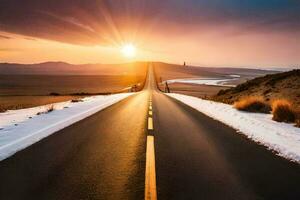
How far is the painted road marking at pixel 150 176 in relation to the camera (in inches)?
156

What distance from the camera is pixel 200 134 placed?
8.91 meters

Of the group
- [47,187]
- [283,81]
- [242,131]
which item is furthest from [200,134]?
[283,81]

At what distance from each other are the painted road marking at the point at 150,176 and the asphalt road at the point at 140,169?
0.07 metres

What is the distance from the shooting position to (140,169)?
518cm

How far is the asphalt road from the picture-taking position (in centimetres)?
412

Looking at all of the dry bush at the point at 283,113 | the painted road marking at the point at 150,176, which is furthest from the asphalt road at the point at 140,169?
the dry bush at the point at 283,113

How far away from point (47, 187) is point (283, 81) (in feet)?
73.4

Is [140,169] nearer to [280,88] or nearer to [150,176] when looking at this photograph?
[150,176]

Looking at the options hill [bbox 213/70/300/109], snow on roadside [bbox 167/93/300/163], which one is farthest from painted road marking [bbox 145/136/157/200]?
hill [bbox 213/70/300/109]

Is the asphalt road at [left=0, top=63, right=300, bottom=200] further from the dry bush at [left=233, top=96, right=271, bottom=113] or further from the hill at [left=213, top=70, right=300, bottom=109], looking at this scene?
the hill at [left=213, top=70, right=300, bottom=109]

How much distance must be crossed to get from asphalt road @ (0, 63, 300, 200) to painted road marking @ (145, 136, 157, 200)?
7 cm

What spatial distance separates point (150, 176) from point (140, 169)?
44 centimetres

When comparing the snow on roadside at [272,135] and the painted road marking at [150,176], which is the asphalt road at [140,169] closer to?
the painted road marking at [150,176]

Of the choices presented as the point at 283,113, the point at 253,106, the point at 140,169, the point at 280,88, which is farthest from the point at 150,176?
the point at 280,88
